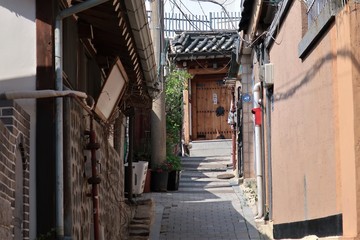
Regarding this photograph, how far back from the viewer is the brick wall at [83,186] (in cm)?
655

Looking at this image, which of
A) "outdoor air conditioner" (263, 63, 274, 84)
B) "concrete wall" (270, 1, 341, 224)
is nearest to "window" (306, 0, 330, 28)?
"concrete wall" (270, 1, 341, 224)

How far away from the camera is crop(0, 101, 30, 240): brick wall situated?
5.30 meters

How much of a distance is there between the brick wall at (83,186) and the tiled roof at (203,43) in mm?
14188

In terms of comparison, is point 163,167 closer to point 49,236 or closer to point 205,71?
point 205,71

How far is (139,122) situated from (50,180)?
48.8ft

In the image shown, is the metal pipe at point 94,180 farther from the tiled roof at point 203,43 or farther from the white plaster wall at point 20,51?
the tiled roof at point 203,43

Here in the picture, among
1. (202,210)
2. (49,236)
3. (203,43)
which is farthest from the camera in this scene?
(203,43)

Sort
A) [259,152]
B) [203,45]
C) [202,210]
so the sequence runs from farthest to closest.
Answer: [203,45] → [202,210] → [259,152]

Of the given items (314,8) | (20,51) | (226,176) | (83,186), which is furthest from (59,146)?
(226,176)

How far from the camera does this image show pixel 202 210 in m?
16.2

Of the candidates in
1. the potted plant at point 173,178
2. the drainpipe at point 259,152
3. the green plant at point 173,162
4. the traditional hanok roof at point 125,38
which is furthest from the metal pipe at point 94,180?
the green plant at point 173,162

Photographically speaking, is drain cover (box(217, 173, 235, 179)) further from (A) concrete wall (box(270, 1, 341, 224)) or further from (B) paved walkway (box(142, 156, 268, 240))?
(A) concrete wall (box(270, 1, 341, 224))

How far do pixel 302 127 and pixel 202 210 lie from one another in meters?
7.22

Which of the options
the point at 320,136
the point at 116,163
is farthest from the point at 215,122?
the point at 320,136
